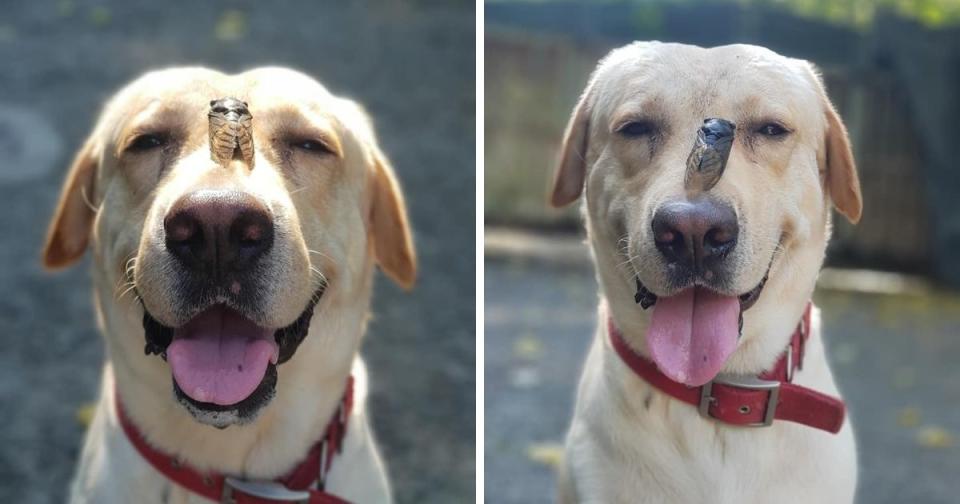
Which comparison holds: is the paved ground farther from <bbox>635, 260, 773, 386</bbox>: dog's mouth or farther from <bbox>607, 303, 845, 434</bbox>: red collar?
<bbox>635, 260, 773, 386</bbox>: dog's mouth

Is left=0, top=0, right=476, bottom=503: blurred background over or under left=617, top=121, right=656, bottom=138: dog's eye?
under

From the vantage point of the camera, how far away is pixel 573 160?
102 inches

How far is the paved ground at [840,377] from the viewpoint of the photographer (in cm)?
500

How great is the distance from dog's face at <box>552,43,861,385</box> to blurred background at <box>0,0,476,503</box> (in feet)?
8.41

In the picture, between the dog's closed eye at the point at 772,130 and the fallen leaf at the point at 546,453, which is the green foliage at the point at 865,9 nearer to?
the fallen leaf at the point at 546,453

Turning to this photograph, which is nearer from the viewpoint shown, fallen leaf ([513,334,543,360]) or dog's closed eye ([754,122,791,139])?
dog's closed eye ([754,122,791,139])

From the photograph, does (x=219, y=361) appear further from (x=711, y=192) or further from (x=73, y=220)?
(x=711, y=192)

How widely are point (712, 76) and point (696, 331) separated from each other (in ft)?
1.76

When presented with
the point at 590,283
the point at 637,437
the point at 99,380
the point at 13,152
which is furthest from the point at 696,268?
the point at 590,283

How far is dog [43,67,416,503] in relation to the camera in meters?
2.14

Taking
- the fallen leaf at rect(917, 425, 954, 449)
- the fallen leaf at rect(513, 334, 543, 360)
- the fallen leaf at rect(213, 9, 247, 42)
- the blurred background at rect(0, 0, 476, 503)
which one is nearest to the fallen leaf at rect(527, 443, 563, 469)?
the blurred background at rect(0, 0, 476, 503)

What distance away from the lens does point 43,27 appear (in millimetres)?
9375

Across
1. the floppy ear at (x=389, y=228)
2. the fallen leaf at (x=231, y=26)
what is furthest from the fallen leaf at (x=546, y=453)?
the fallen leaf at (x=231, y=26)

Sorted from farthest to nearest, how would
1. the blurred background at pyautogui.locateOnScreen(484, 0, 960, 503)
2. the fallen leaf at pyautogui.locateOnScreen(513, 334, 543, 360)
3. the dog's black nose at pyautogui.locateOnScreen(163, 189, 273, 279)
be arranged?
the fallen leaf at pyautogui.locateOnScreen(513, 334, 543, 360), the blurred background at pyautogui.locateOnScreen(484, 0, 960, 503), the dog's black nose at pyautogui.locateOnScreen(163, 189, 273, 279)
